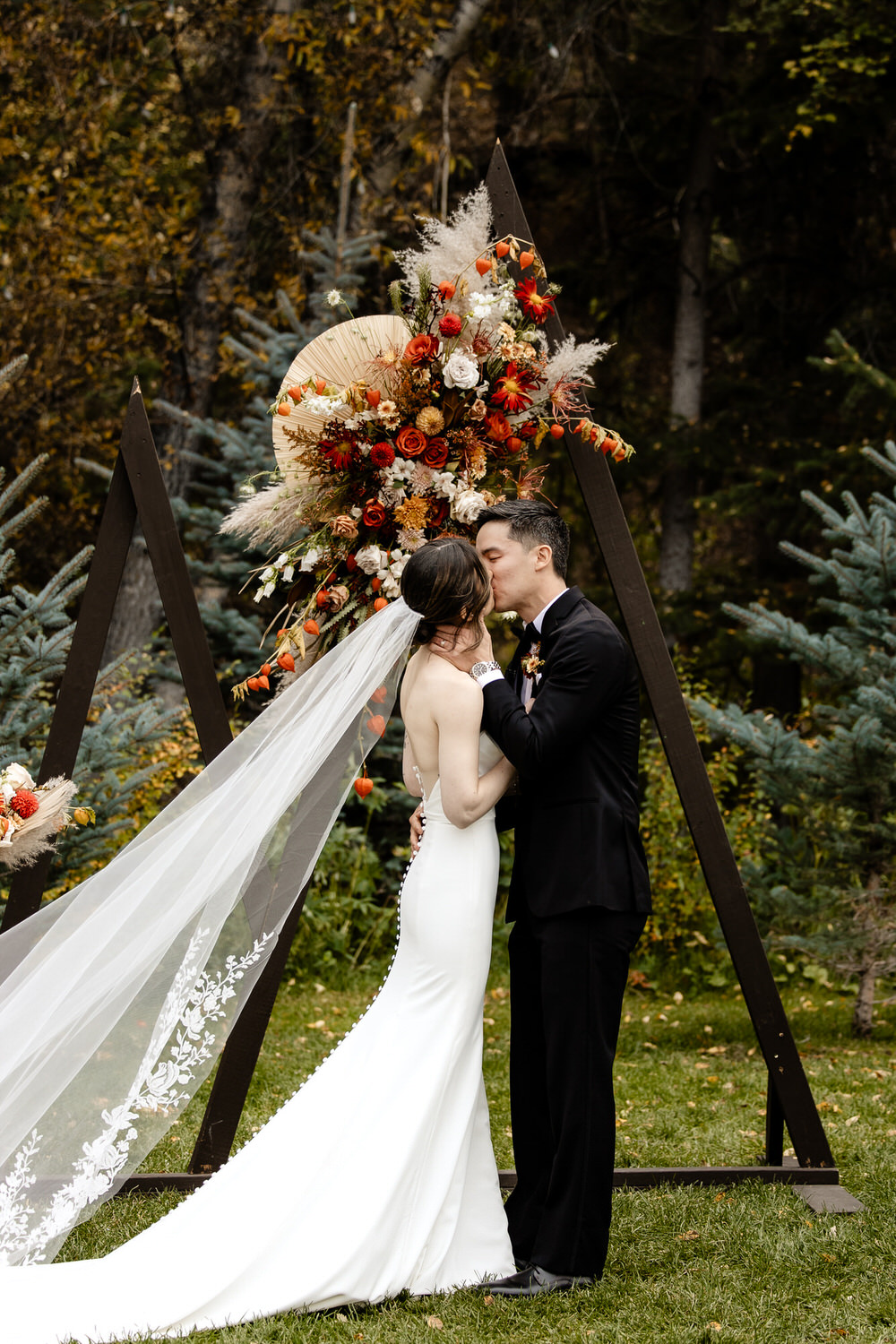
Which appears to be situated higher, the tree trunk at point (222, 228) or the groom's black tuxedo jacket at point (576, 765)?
the tree trunk at point (222, 228)

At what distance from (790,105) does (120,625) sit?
7026mm

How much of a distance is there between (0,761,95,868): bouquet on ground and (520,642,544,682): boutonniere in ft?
4.90

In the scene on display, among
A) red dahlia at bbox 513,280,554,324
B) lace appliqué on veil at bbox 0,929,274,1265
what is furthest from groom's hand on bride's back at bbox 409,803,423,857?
red dahlia at bbox 513,280,554,324

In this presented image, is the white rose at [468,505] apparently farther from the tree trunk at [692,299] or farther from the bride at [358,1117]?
the tree trunk at [692,299]

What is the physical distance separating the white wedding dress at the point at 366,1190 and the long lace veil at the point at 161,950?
233 millimetres

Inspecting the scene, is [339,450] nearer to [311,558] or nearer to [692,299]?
[311,558]

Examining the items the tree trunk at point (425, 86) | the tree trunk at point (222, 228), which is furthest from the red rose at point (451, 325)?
the tree trunk at point (425, 86)

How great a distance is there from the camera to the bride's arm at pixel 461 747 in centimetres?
323

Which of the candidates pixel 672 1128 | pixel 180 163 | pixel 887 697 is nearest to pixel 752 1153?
pixel 672 1128

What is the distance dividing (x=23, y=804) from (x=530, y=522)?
5.78 feet

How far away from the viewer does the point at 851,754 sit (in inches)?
232

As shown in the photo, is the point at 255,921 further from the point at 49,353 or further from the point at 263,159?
the point at 49,353

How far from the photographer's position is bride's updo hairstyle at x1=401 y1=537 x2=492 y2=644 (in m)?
3.21

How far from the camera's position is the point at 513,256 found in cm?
362
